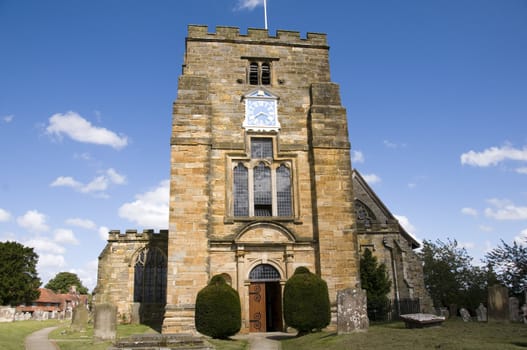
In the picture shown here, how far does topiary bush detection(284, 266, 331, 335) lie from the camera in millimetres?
15547

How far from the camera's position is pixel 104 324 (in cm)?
1522

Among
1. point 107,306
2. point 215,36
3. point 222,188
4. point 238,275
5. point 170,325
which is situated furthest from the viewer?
point 215,36

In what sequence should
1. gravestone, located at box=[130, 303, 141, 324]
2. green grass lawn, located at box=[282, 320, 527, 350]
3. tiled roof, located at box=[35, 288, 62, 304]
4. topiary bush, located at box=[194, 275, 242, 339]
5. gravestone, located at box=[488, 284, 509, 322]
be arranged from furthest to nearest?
tiled roof, located at box=[35, 288, 62, 304] → gravestone, located at box=[130, 303, 141, 324] → gravestone, located at box=[488, 284, 509, 322] → topiary bush, located at box=[194, 275, 242, 339] → green grass lawn, located at box=[282, 320, 527, 350]

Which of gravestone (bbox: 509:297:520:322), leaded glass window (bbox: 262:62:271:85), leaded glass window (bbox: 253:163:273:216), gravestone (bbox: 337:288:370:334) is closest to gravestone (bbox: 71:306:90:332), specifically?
leaded glass window (bbox: 253:163:273:216)

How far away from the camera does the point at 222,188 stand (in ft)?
63.2

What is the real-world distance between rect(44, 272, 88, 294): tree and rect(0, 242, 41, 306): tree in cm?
4207

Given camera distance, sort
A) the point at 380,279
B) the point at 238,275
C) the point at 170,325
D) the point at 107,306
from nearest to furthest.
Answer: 1. the point at 107,306
2. the point at 170,325
3. the point at 238,275
4. the point at 380,279

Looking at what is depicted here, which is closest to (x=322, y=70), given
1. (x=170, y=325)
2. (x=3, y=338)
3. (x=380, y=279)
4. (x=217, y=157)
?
(x=217, y=157)

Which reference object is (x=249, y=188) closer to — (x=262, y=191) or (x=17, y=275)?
→ (x=262, y=191)

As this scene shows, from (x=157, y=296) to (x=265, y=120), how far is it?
36.0ft

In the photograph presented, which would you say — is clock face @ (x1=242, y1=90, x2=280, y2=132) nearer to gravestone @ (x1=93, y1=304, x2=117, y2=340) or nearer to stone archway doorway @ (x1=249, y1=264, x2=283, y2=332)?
stone archway doorway @ (x1=249, y1=264, x2=283, y2=332)

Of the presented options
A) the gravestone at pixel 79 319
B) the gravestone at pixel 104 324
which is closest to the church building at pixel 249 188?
the gravestone at pixel 79 319

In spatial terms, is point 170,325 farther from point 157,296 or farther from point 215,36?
point 215,36

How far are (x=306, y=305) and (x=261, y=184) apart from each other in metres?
6.24
